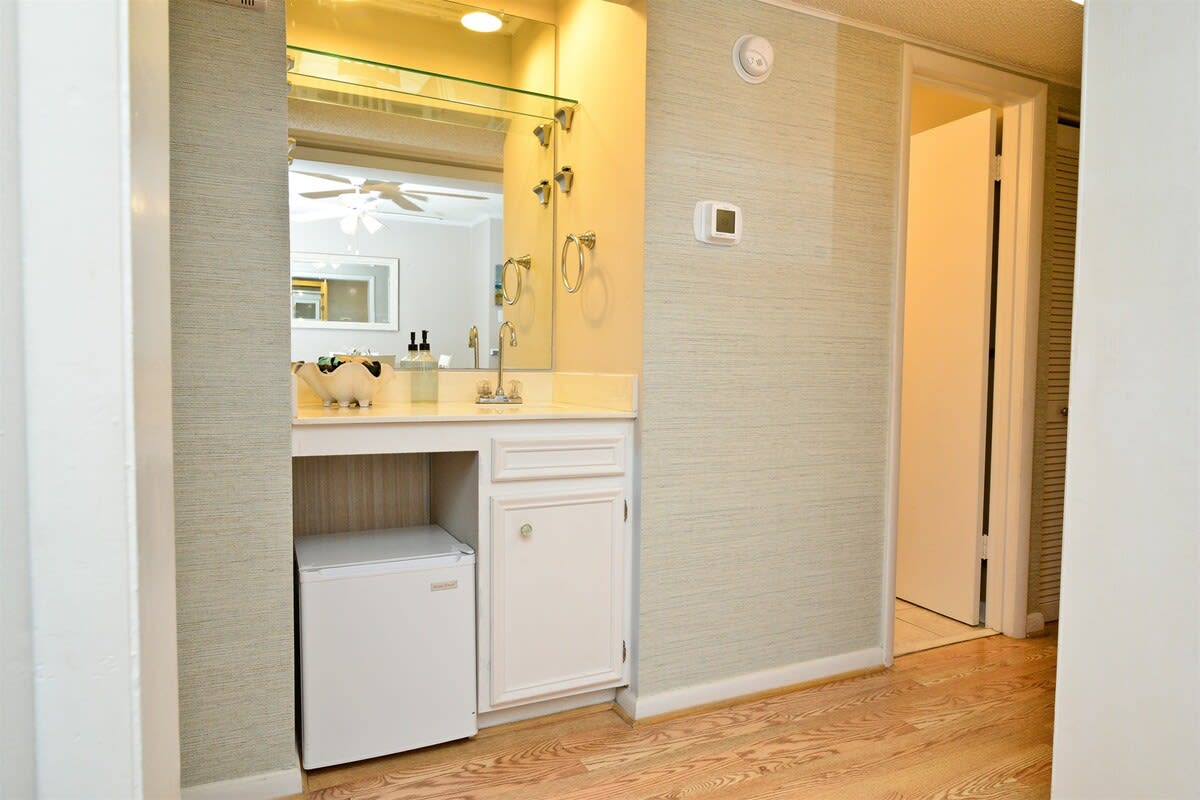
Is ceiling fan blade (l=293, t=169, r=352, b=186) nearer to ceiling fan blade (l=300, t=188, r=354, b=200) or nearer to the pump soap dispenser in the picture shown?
ceiling fan blade (l=300, t=188, r=354, b=200)

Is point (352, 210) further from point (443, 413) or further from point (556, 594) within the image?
point (556, 594)

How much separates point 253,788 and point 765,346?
194 centimetres

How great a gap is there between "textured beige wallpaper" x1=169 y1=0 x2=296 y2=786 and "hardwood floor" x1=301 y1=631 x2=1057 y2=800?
353mm

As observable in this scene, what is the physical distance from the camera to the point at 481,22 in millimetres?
2783

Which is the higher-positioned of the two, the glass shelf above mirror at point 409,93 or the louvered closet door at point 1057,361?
the glass shelf above mirror at point 409,93

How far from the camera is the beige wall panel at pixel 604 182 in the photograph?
2.28 m

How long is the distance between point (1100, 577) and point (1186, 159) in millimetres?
730

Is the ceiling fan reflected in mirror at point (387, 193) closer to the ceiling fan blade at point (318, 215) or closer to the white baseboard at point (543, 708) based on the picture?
the ceiling fan blade at point (318, 215)

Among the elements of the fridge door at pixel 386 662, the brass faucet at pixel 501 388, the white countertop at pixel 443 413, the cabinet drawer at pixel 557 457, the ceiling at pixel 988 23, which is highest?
the ceiling at pixel 988 23

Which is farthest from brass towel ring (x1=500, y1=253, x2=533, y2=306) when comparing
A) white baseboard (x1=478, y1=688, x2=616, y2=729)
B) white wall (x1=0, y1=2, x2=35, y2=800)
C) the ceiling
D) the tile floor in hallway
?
white wall (x1=0, y1=2, x2=35, y2=800)

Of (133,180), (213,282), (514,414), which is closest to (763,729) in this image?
(514,414)

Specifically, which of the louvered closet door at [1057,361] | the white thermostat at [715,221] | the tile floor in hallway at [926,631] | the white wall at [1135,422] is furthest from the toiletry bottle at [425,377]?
the louvered closet door at [1057,361]

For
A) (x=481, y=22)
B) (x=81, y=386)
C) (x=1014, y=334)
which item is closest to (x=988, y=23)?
(x=1014, y=334)

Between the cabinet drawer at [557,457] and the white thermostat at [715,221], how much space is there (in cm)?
70
